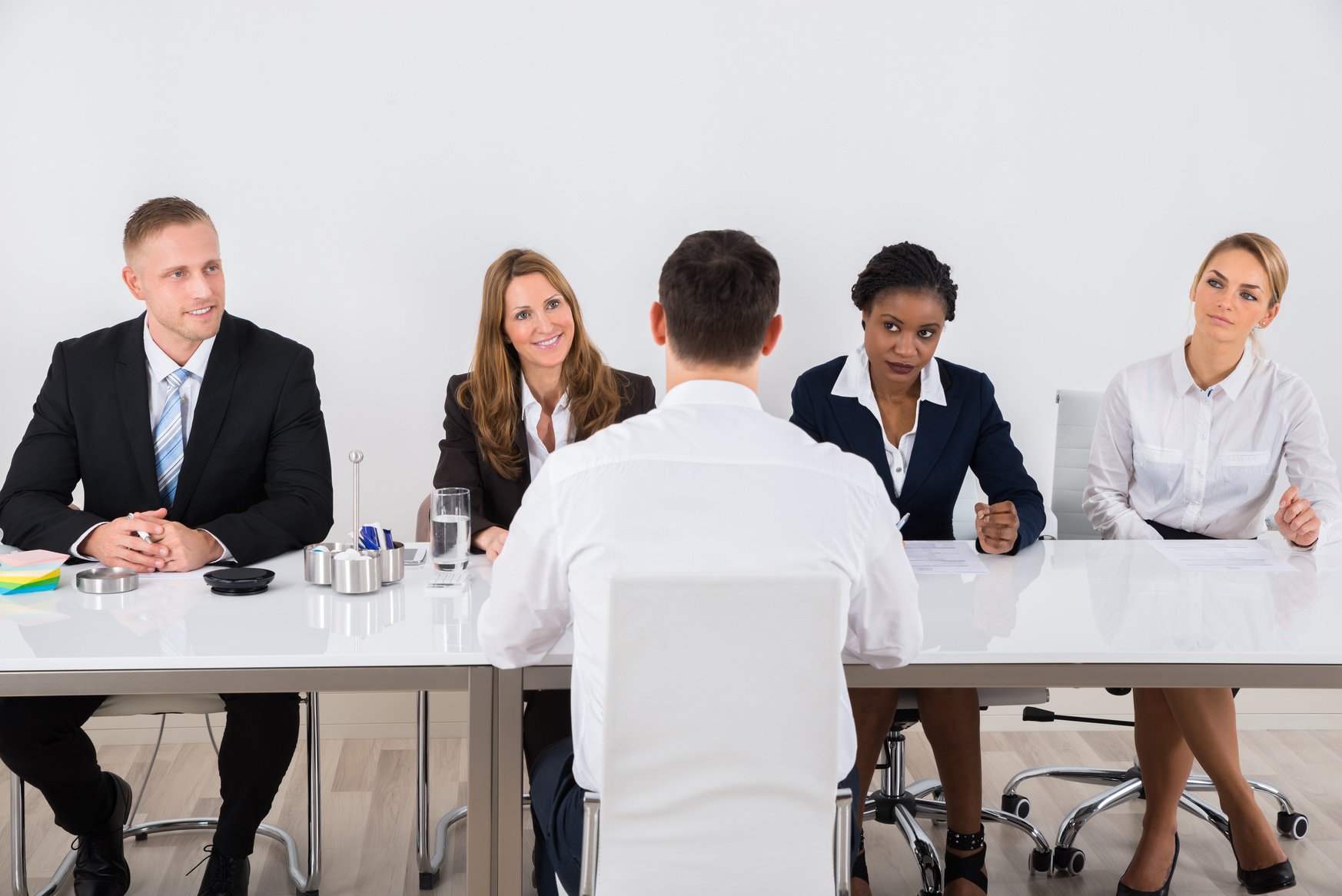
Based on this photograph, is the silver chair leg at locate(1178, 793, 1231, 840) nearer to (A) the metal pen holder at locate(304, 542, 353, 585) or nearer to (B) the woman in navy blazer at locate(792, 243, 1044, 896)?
(B) the woman in navy blazer at locate(792, 243, 1044, 896)

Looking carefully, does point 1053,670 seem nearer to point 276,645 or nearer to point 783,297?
point 276,645

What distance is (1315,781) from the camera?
3262 millimetres

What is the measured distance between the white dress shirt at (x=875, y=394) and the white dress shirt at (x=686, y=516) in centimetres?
118

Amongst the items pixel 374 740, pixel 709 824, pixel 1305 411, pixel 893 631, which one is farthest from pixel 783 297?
pixel 709 824

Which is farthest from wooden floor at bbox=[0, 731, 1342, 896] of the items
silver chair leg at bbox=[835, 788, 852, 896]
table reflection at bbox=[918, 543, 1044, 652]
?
silver chair leg at bbox=[835, 788, 852, 896]

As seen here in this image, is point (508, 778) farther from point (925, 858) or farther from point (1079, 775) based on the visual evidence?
point (1079, 775)

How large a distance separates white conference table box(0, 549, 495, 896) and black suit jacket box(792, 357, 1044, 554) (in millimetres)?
1084

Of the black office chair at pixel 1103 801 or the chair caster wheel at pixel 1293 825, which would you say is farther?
the chair caster wheel at pixel 1293 825

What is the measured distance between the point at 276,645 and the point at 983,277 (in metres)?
2.67

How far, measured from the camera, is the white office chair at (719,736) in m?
1.35

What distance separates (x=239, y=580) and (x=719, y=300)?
1.11 m

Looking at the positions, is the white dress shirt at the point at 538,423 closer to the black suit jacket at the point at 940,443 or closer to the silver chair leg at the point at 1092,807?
the black suit jacket at the point at 940,443

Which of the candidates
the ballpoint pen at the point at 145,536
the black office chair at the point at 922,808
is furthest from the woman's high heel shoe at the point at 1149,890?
the ballpoint pen at the point at 145,536

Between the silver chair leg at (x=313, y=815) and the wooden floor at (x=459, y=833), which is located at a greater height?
the silver chair leg at (x=313, y=815)
